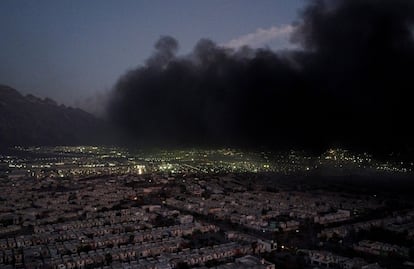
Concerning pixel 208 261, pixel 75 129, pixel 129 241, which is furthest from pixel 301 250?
pixel 75 129

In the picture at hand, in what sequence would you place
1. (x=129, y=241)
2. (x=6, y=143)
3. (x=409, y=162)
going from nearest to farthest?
(x=129, y=241)
(x=409, y=162)
(x=6, y=143)

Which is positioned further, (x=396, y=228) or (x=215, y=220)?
(x=215, y=220)

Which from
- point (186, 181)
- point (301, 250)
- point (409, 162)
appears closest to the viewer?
point (301, 250)

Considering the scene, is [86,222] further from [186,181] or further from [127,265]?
[186,181]

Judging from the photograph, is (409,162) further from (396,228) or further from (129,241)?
(129,241)

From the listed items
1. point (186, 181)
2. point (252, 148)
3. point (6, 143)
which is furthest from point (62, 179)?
point (6, 143)

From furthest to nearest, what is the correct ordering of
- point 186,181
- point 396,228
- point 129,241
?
point 186,181 < point 396,228 < point 129,241
